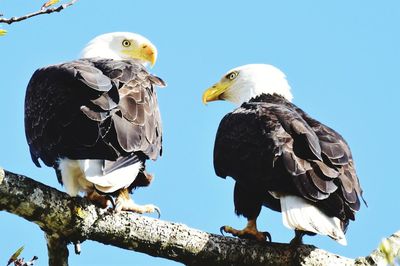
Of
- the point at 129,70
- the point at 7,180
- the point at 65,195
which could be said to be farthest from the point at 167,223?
the point at 129,70

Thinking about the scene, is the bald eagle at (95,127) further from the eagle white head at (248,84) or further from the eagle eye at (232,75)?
the eagle eye at (232,75)

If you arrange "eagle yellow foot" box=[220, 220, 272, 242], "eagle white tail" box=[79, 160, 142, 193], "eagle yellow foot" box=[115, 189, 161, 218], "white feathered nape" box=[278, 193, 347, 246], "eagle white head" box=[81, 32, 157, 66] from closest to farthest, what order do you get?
"eagle white tail" box=[79, 160, 142, 193] → "white feathered nape" box=[278, 193, 347, 246] → "eagle yellow foot" box=[115, 189, 161, 218] → "eagle yellow foot" box=[220, 220, 272, 242] → "eagle white head" box=[81, 32, 157, 66]

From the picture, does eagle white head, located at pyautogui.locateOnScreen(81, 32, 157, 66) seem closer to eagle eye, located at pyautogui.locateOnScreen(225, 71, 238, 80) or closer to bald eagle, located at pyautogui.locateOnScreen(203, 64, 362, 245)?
eagle eye, located at pyautogui.locateOnScreen(225, 71, 238, 80)

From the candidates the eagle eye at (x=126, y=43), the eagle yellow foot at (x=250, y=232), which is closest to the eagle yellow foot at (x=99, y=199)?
the eagle yellow foot at (x=250, y=232)

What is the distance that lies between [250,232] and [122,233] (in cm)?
153

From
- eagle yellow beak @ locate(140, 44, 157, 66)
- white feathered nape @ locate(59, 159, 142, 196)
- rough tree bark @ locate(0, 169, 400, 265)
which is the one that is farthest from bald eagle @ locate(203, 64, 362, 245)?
eagle yellow beak @ locate(140, 44, 157, 66)

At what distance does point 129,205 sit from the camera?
5.91 metres

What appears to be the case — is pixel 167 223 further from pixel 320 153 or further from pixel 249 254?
pixel 320 153

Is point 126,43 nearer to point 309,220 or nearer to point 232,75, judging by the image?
point 232,75

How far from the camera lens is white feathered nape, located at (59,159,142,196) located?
547 cm

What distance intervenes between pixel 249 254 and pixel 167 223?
0.64 m

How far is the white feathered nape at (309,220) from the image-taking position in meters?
5.56

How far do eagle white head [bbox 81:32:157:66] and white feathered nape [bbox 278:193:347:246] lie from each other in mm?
3285

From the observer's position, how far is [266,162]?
6.08 m
